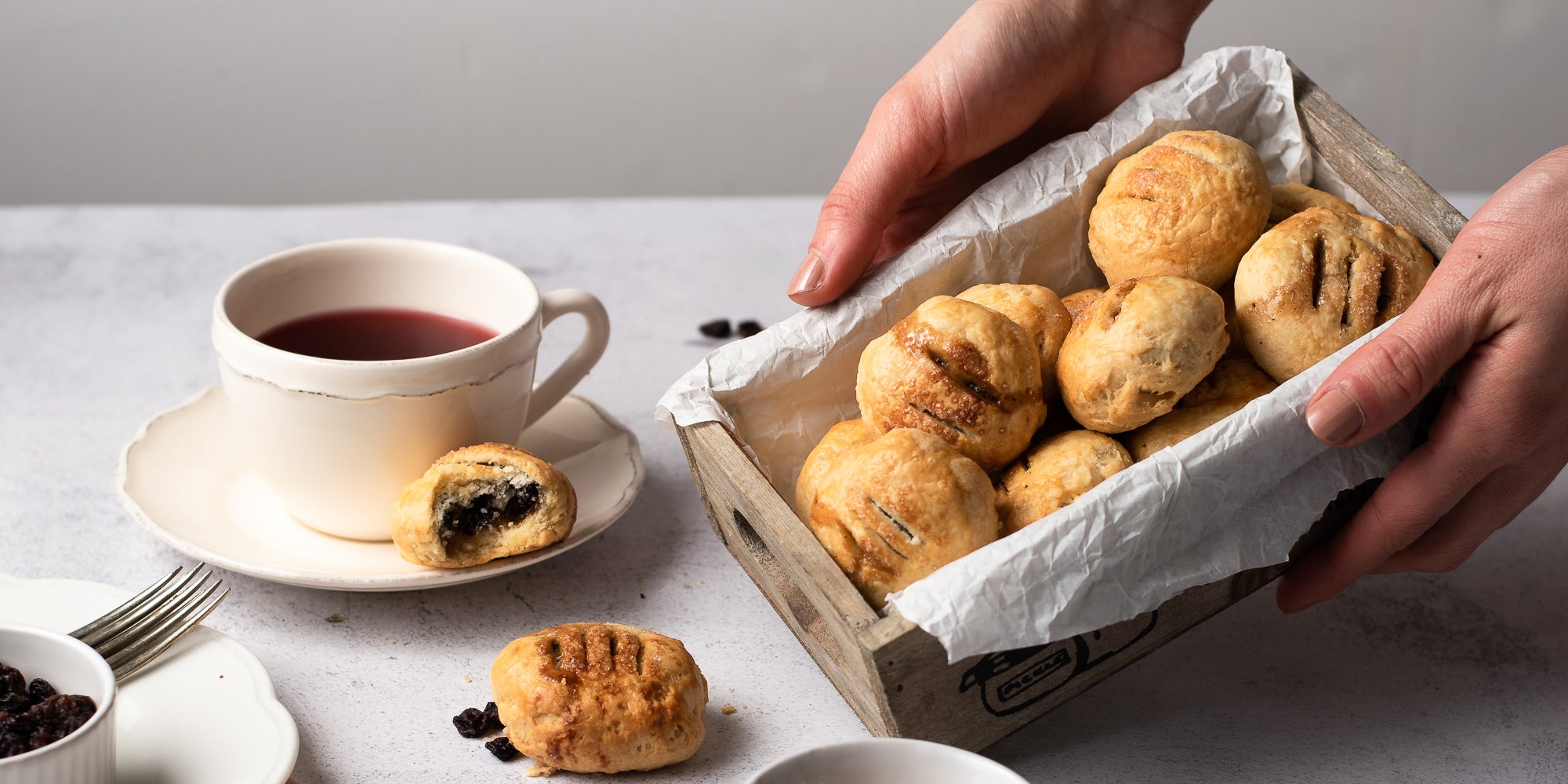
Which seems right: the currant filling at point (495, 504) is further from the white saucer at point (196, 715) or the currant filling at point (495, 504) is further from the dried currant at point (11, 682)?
the dried currant at point (11, 682)

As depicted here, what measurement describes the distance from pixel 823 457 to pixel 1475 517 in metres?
0.94

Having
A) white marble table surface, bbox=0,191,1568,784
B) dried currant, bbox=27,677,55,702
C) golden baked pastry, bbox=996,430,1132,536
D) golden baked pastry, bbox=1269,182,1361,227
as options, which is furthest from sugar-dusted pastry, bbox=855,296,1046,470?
dried currant, bbox=27,677,55,702

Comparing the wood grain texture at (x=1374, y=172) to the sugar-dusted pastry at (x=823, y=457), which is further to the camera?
the wood grain texture at (x=1374, y=172)

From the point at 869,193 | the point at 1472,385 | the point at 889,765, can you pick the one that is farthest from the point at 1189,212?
the point at 889,765

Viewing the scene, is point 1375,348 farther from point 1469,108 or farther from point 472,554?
point 1469,108

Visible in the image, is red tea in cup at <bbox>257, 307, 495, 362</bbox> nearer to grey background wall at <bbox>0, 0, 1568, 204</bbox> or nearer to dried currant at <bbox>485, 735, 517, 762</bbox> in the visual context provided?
dried currant at <bbox>485, 735, 517, 762</bbox>

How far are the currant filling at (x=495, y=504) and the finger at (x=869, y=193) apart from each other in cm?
48

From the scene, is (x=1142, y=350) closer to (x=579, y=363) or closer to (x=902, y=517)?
(x=902, y=517)

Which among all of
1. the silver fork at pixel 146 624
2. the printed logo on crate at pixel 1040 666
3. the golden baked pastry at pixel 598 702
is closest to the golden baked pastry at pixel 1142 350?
the printed logo on crate at pixel 1040 666

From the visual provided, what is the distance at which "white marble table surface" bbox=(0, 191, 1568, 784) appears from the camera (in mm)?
1579

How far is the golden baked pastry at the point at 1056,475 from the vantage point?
4.93 feet

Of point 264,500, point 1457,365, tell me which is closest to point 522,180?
point 264,500

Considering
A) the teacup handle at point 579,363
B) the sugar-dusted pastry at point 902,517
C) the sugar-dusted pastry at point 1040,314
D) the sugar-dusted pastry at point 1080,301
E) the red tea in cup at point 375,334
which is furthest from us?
the teacup handle at point 579,363

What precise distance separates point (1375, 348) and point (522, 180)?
387cm
